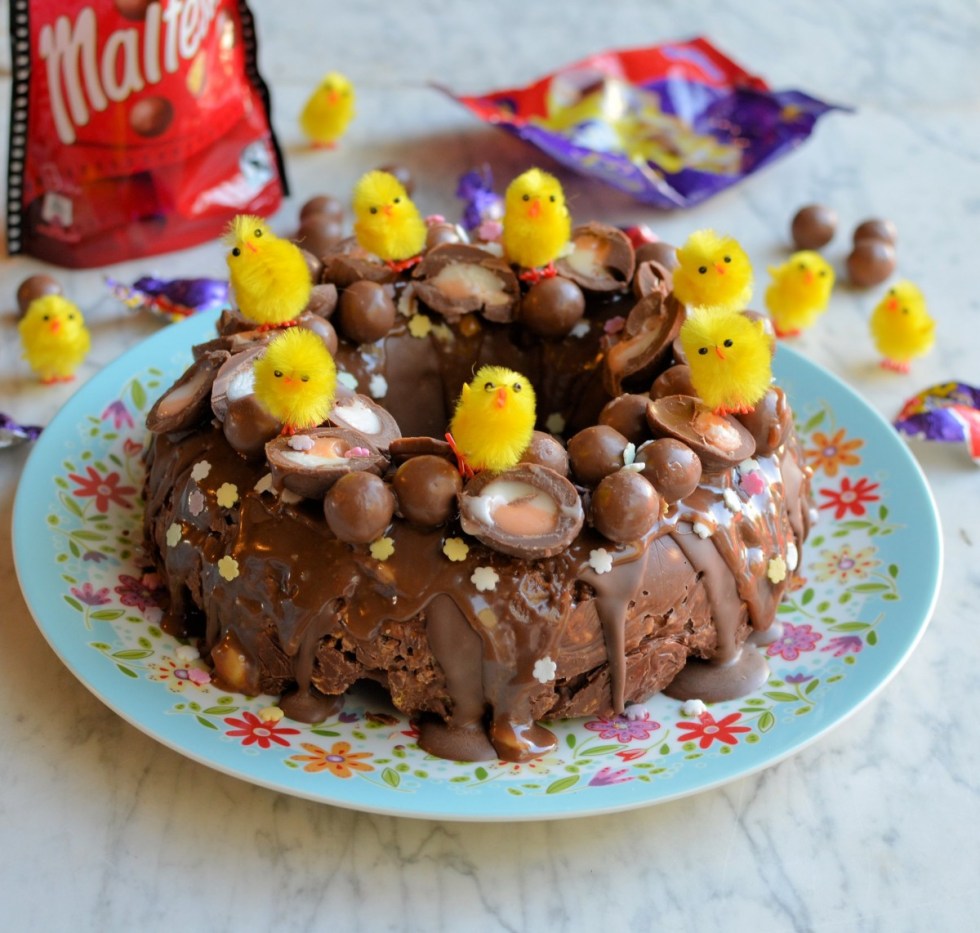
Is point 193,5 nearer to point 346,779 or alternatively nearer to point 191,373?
point 191,373

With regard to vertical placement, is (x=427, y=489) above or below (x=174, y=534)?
above

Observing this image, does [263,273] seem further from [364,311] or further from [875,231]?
[875,231]

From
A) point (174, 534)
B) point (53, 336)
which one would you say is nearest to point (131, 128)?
point (53, 336)

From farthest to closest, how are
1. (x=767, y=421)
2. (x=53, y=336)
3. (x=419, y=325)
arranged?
(x=53, y=336) → (x=419, y=325) → (x=767, y=421)

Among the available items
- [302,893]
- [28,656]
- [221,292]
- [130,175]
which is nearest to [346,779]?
[302,893]

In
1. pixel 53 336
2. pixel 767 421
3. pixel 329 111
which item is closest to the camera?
pixel 767 421

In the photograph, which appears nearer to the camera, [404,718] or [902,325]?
[404,718]
